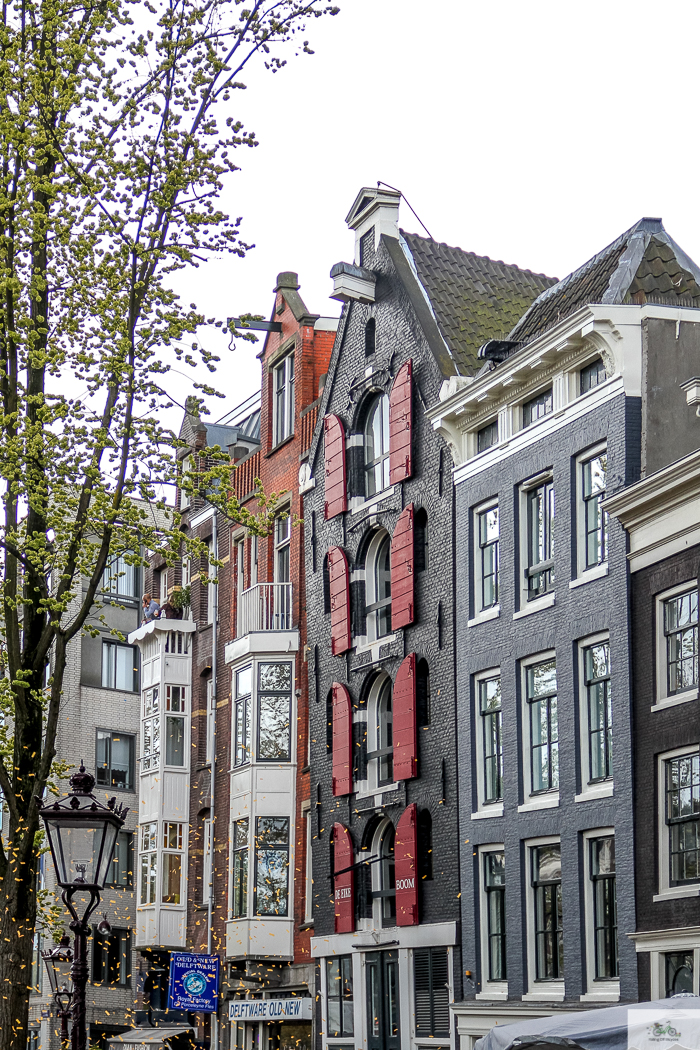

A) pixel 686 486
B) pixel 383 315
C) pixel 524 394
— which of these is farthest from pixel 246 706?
pixel 686 486

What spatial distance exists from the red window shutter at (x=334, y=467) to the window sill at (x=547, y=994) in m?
11.5

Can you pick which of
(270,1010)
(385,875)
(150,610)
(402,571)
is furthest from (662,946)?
(150,610)

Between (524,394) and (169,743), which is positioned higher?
(524,394)

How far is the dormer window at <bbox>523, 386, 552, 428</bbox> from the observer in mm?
26688

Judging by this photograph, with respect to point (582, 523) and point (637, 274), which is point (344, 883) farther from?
point (637, 274)

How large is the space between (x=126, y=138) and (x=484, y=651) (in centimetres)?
1426

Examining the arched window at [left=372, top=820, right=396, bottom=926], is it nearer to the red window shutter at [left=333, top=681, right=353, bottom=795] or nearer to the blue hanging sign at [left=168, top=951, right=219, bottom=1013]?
the red window shutter at [left=333, top=681, right=353, bottom=795]

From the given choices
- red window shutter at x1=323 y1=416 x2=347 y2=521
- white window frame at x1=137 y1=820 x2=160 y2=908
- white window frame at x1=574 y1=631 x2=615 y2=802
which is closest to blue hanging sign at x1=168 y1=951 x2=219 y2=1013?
white window frame at x1=137 y1=820 x2=160 y2=908

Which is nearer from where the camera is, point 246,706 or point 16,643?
point 16,643

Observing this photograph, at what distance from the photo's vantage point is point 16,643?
15078mm

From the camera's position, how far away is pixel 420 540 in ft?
101

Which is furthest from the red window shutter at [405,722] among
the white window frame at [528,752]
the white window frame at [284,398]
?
the white window frame at [284,398]

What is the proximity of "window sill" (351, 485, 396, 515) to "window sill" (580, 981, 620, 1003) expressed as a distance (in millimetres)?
11322

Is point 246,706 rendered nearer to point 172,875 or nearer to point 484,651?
point 172,875
